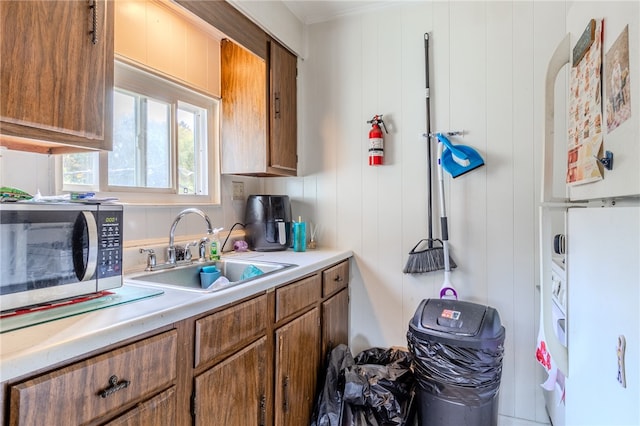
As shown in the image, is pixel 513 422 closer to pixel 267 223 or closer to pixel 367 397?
pixel 367 397

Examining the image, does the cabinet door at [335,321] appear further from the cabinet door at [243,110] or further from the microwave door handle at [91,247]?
the microwave door handle at [91,247]

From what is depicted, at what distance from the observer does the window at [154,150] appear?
5.01ft

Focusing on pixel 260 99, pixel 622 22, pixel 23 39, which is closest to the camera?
pixel 622 22

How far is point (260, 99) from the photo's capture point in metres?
2.04

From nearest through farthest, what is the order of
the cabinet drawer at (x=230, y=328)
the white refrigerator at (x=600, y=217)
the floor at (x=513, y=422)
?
the white refrigerator at (x=600, y=217)
the cabinet drawer at (x=230, y=328)
the floor at (x=513, y=422)

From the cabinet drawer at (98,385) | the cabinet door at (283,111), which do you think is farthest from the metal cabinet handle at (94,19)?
the cabinet door at (283,111)

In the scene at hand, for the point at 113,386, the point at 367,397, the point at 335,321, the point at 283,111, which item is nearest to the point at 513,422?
the point at 367,397

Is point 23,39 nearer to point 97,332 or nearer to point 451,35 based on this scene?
point 97,332

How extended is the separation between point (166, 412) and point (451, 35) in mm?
2253

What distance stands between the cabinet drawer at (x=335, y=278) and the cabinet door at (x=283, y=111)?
713 millimetres

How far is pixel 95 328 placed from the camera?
2.58 ft

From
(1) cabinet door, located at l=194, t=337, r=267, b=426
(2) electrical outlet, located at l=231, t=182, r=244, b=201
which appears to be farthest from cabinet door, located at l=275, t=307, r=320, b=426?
(2) electrical outlet, located at l=231, t=182, r=244, b=201

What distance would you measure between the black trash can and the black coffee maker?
3.27 feet

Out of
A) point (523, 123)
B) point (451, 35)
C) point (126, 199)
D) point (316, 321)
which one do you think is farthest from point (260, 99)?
point (523, 123)
